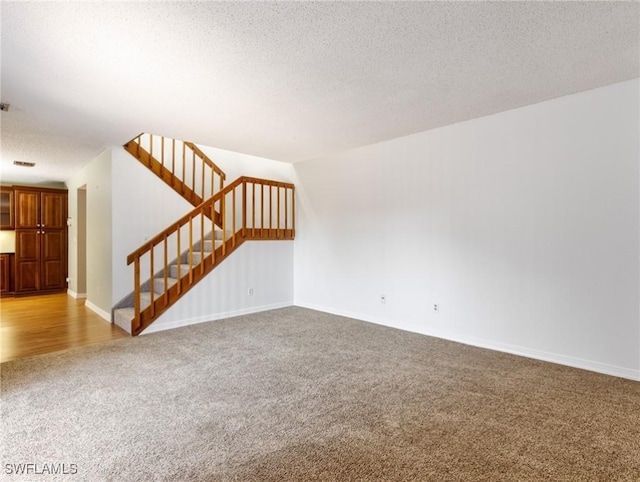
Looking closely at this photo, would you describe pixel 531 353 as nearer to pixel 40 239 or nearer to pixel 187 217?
pixel 187 217

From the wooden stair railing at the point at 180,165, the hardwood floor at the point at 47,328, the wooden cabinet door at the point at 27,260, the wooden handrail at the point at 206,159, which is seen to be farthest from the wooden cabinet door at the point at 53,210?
the wooden handrail at the point at 206,159

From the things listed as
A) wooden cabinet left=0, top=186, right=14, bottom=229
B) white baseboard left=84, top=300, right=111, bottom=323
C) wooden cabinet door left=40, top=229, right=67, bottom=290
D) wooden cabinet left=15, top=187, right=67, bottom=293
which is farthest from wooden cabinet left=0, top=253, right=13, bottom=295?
white baseboard left=84, top=300, right=111, bottom=323

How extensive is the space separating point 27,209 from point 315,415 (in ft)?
25.6

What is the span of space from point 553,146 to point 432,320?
7.34 feet

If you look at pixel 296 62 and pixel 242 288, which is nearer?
pixel 296 62

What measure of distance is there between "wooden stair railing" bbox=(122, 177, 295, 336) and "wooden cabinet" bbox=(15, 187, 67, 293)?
12.6 feet

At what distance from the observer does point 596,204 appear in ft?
9.92

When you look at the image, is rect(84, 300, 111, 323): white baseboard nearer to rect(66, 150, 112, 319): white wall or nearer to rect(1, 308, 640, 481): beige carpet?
rect(66, 150, 112, 319): white wall

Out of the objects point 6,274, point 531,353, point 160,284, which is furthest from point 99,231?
point 531,353

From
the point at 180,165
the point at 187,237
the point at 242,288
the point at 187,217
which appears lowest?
the point at 242,288

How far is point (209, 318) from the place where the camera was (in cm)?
484

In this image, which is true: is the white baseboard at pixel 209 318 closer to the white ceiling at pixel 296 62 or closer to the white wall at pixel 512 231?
the white wall at pixel 512 231

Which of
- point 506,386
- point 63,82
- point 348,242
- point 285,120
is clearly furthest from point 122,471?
point 348,242

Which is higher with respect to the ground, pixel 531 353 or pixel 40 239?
pixel 40 239
